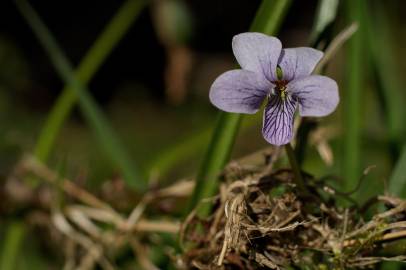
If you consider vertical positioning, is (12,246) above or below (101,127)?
below

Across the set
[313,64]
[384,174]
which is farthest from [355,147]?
[384,174]

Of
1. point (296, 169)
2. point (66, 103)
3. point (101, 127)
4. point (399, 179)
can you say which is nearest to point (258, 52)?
point (296, 169)

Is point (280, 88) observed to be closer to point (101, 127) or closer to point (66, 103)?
point (101, 127)

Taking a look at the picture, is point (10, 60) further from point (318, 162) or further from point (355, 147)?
point (355, 147)

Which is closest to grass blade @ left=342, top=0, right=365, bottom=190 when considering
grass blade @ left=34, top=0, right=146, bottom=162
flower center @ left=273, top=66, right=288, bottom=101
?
flower center @ left=273, top=66, right=288, bottom=101

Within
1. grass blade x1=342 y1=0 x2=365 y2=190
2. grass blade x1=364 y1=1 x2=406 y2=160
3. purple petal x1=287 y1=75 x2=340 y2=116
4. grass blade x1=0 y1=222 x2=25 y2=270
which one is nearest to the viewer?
purple petal x1=287 y1=75 x2=340 y2=116

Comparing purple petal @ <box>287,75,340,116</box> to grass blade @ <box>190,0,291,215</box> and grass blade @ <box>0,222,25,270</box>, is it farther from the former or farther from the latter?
grass blade @ <box>0,222,25,270</box>

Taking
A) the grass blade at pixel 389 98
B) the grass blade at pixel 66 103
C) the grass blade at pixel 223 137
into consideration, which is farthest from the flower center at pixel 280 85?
the grass blade at pixel 66 103
